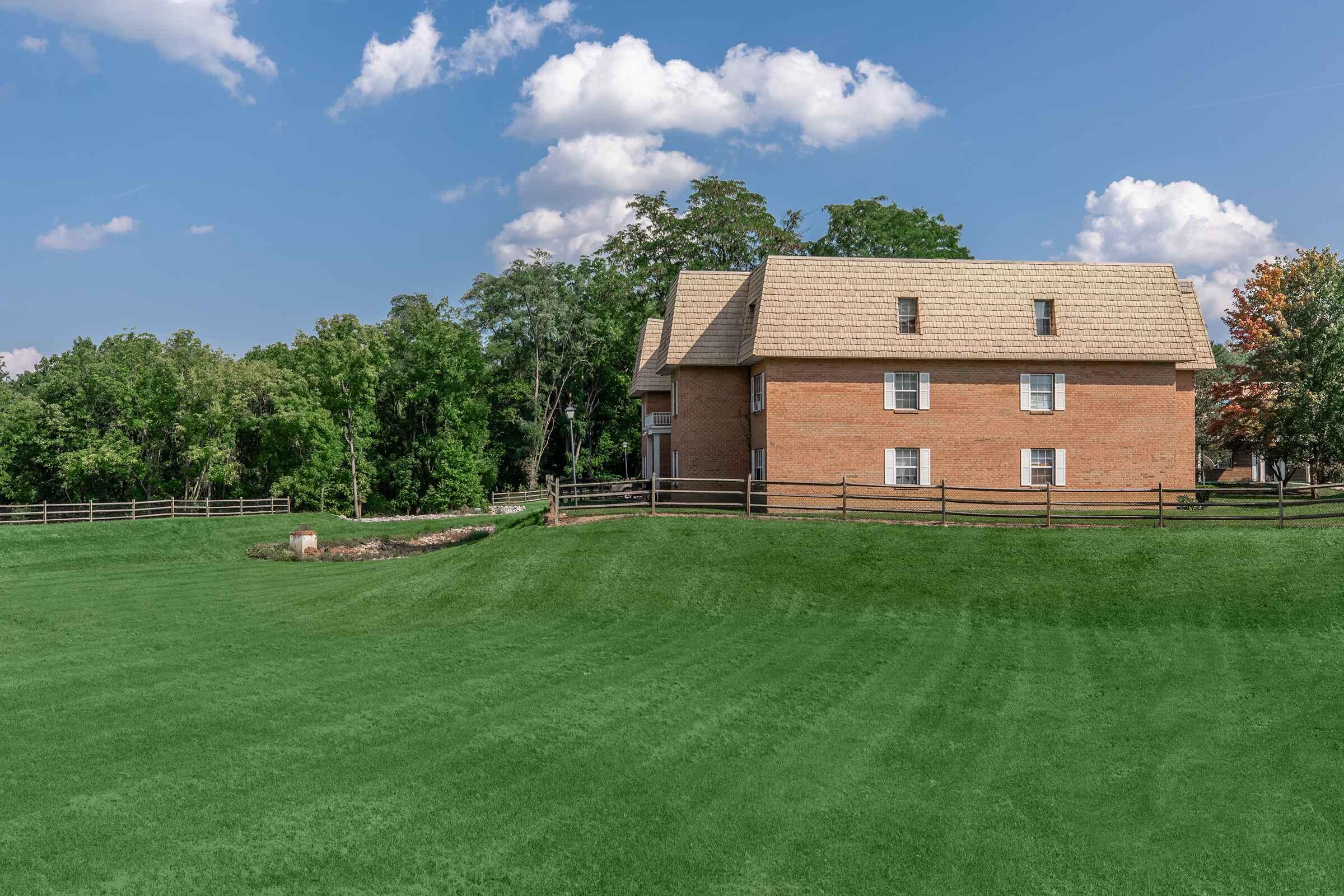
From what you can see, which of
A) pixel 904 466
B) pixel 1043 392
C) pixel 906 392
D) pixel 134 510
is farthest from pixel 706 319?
pixel 134 510

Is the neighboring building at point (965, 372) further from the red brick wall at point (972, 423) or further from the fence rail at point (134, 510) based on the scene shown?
the fence rail at point (134, 510)

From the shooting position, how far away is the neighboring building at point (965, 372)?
27.3m

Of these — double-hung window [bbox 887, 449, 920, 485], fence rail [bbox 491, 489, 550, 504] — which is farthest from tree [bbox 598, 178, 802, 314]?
double-hung window [bbox 887, 449, 920, 485]

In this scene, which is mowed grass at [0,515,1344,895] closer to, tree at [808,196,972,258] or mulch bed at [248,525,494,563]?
mulch bed at [248,525,494,563]

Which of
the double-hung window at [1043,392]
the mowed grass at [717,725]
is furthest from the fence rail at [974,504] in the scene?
the double-hung window at [1043,392]

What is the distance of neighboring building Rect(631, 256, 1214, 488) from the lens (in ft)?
89.7

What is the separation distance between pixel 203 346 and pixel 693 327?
41048 millimetres

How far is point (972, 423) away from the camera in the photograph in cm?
2759

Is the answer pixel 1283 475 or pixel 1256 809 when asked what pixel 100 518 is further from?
pixel 1283 475

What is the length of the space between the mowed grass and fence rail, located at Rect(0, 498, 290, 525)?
84.3ft

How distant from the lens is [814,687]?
12562mm

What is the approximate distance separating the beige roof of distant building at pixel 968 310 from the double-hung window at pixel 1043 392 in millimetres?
669

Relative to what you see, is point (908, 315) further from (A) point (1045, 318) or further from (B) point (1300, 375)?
(B) point (1300, 375)

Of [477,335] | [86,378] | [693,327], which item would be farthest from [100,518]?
[693,327]
